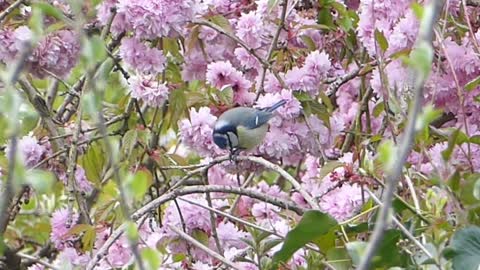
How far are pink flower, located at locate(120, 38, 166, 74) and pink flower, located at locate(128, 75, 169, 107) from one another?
23 mm

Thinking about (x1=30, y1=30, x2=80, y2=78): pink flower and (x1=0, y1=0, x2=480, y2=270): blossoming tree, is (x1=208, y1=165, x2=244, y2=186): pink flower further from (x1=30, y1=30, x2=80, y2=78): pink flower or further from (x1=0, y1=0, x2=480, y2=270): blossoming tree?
(x1=30, y1=30, x2=80, y2=78): pink flower

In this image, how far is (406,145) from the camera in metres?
0.60

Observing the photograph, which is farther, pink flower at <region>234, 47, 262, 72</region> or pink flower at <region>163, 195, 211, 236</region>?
pink flower at <region>234, 47, 262, 72</region>

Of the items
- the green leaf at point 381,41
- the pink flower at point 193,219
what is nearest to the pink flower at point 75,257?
the pink flower at point 193,219

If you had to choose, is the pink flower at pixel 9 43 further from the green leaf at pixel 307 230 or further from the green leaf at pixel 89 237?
the green leaf at pixel 307 230

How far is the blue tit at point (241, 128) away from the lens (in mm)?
1903

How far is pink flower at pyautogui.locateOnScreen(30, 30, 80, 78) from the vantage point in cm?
194

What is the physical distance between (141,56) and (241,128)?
246 millimetres

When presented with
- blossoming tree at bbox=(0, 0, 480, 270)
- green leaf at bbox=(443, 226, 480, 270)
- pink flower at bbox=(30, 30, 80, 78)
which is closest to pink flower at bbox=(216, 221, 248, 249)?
blossoming tree at bbox=(0, 0, 480, 270)

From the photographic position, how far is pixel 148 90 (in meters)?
1.90

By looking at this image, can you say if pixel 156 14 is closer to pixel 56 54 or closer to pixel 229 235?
pixel 56 54

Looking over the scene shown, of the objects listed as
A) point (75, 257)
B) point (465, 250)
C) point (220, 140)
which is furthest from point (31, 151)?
point (465, 250)

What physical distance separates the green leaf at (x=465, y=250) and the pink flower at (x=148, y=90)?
0.96 m

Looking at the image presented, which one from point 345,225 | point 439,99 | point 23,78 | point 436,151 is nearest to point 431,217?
point 345,225
